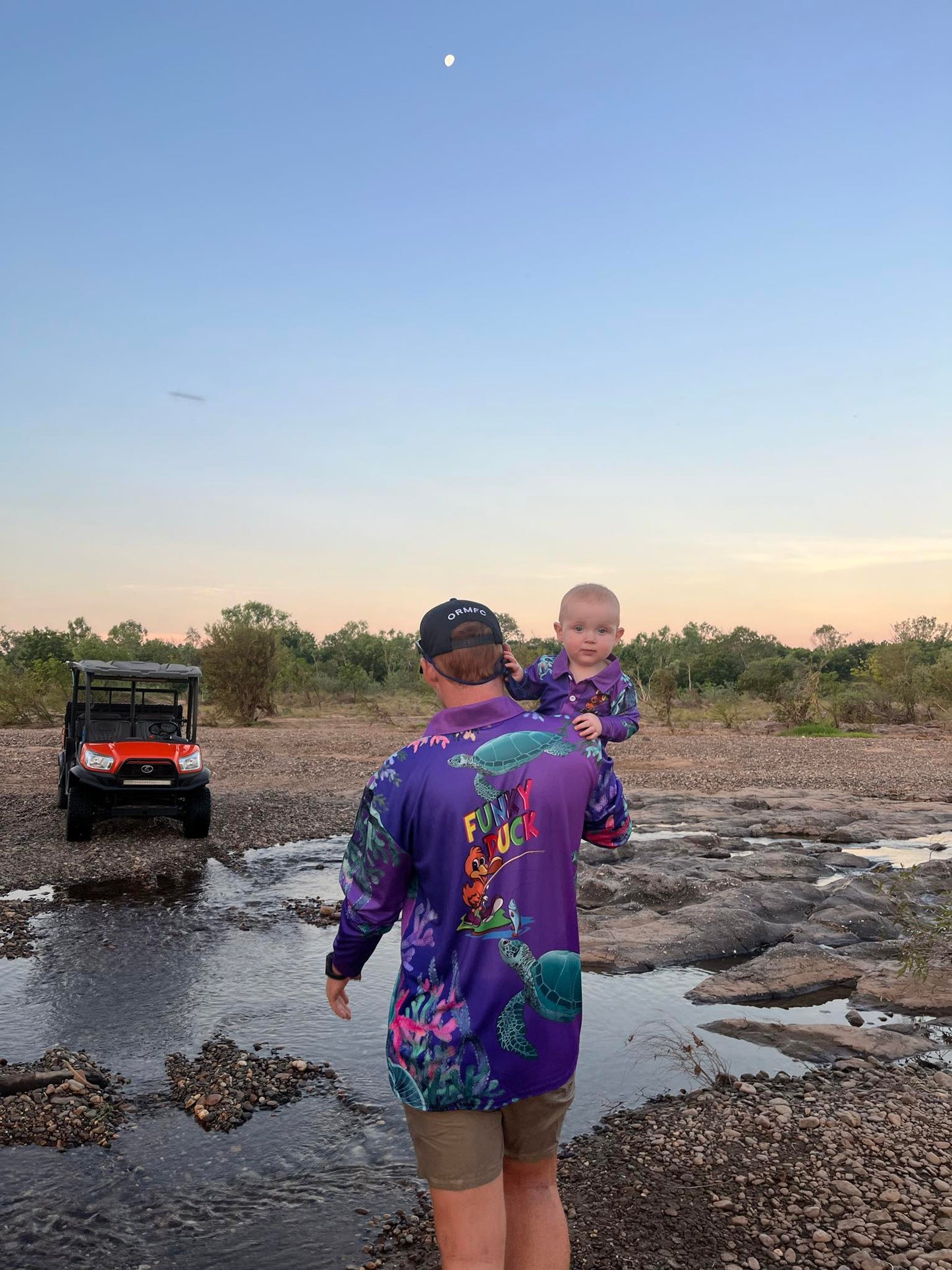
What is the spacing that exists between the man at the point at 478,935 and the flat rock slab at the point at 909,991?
4587 millimetres

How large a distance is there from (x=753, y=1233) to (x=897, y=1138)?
42.3 inches

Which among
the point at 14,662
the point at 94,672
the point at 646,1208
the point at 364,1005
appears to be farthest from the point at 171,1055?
the point at 14,662

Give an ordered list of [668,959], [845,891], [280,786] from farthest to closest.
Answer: [280,786] < [845,891] < [668,959]

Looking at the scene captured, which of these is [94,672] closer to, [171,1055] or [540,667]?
[171,1055]

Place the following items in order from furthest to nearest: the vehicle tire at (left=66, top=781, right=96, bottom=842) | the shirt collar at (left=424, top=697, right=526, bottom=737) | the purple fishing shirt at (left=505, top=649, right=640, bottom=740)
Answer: the vehicle tire at (left=66, top=781, right=96, bottom=842) → the purple fishing shirt at (left=505, top=649, right=640, bottom=740) → the shirt collar at (left=424, top=697, right=526, bottom=737)

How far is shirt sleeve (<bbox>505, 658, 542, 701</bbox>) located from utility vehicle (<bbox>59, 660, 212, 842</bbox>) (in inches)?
337

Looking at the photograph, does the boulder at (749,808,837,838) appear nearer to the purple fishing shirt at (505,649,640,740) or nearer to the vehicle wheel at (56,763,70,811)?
the vehicle wheel at (56,763,70,811)

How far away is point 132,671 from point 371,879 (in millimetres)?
9646

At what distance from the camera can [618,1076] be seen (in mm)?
5113

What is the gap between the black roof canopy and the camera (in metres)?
11.3

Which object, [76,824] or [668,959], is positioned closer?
[668,959]

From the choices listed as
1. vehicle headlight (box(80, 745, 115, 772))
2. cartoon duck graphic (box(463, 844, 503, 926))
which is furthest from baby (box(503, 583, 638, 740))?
vehicle headlight (box(80, 745, 115, 772))

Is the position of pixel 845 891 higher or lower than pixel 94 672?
lower

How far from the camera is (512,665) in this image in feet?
9.62
